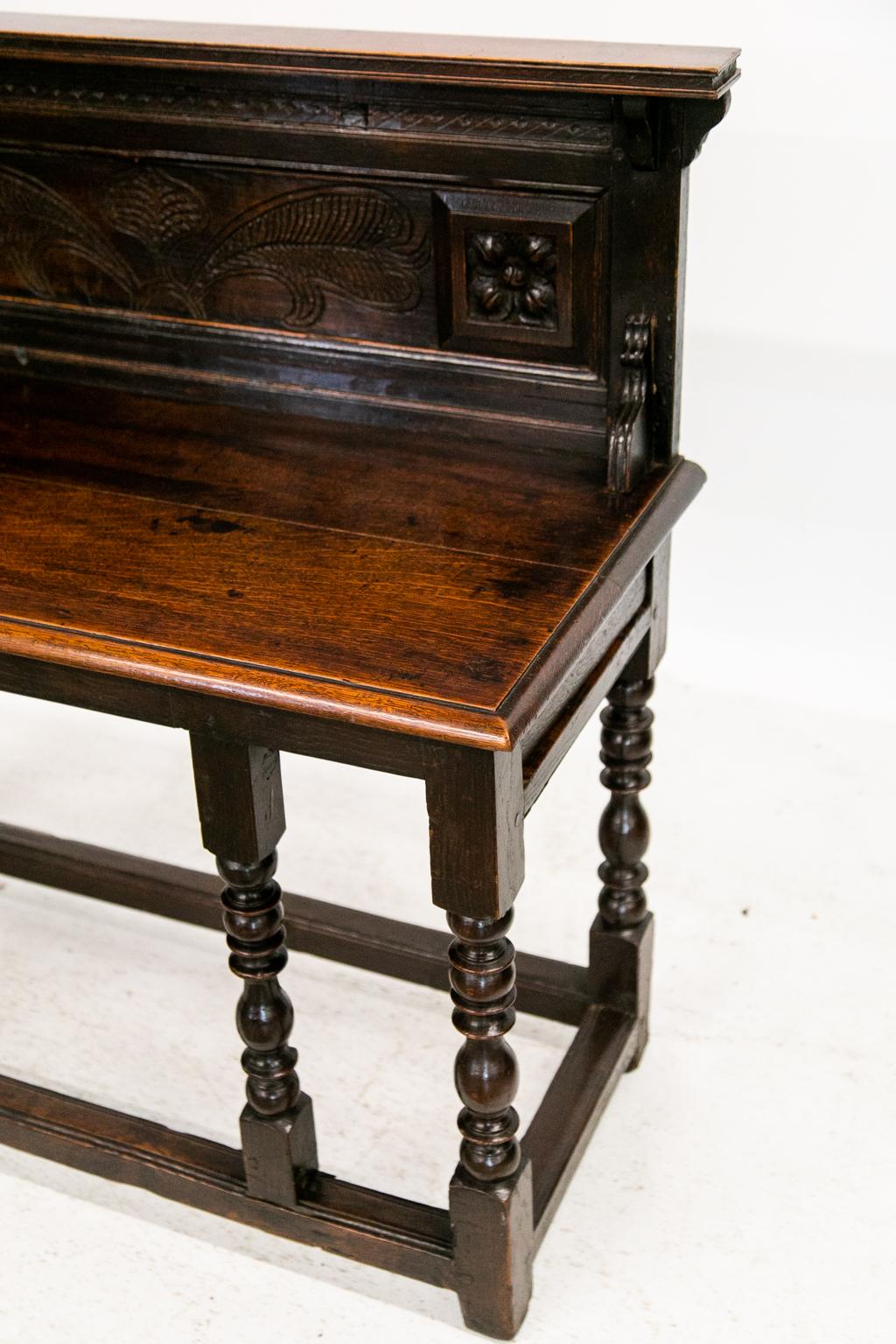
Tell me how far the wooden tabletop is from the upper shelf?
0.53 m

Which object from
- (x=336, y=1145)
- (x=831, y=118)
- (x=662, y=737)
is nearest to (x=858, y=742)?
(x=662, y=737)

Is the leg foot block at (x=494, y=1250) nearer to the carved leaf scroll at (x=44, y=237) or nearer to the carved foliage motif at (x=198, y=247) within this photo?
the carved foliage motif at (x=198, y=247)

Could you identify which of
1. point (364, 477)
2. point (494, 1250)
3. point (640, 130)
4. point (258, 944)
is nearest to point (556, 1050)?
point (494, 1250)

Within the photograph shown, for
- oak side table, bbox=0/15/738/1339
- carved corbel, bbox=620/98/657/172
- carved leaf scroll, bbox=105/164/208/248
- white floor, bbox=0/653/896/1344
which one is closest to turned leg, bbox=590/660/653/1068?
oak side table, bbox=0/15/738/1339

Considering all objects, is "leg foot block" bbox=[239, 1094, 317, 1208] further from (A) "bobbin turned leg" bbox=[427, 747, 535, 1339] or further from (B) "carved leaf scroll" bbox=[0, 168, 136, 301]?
(B) "carved leaf scroll" bbox=[0, 168, 136, 301]

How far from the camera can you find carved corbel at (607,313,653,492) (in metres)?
2.28

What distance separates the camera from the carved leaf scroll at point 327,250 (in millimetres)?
2473

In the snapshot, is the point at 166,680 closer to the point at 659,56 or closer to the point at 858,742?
the point at 659,56

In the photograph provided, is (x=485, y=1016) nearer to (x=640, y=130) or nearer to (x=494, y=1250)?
(x=494, y=1250)

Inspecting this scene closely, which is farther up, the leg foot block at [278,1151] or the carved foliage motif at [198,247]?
the carved foliage motif at [198,247]

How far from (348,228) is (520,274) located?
0.98 ft

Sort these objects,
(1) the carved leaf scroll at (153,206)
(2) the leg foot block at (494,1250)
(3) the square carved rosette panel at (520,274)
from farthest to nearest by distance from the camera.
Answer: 1. (1) the carved leaf scroll at (153,206)
2. (3) the square carved rosette panel at (520,274)
3. (2) the leg foot block at (494,1250)

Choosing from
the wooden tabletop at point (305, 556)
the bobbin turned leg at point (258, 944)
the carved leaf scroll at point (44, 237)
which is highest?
the carved leaf scroll at point (44, 237)

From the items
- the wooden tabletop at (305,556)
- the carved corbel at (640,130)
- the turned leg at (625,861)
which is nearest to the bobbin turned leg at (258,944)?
the wooden tabletop at (305,556)
